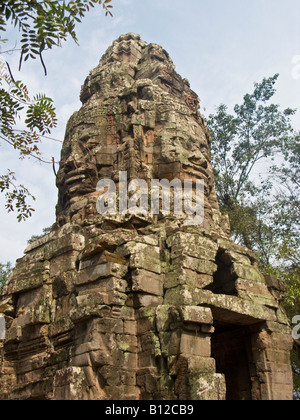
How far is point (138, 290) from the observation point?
788cm

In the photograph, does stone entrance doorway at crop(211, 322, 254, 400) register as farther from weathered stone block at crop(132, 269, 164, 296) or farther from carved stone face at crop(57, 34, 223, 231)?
carved stone face at crop(57, 34, 223, 231)

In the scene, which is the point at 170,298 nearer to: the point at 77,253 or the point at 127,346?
the point at 127,346

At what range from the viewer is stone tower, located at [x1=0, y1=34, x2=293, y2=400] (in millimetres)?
7312

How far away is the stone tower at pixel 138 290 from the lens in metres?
7.31

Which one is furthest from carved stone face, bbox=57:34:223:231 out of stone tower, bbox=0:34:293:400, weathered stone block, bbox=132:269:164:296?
weathered stone block, bbox=132:269:164:296

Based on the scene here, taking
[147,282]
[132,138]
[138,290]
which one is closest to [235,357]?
[147,282]

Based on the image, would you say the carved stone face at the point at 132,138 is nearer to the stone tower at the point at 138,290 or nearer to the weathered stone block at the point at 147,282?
the stone tower at the point at 138,290

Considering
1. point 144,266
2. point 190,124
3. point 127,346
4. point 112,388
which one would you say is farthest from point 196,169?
point 112,388

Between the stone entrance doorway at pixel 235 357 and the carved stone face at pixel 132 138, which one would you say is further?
the carved stone face at pixel 132 138

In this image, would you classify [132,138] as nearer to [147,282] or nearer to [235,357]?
[147,282]

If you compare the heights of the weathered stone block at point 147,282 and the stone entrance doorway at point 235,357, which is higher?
the weathered stone block at point 147,282

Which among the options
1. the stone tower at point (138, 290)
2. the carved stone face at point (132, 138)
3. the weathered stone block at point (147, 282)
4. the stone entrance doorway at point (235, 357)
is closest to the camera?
the stone tower at point (138, 290)

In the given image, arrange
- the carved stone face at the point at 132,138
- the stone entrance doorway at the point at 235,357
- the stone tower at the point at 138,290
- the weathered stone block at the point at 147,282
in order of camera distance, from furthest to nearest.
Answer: the carved stone face at the point at 132,138 → the stone entrance doorway at the point at 235,357 → the weathered stone block at the point at 147,282 → the stone tower at the point at 138,290

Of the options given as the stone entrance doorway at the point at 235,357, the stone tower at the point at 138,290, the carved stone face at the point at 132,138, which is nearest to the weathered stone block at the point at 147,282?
the stone tower at the point at 138,290
